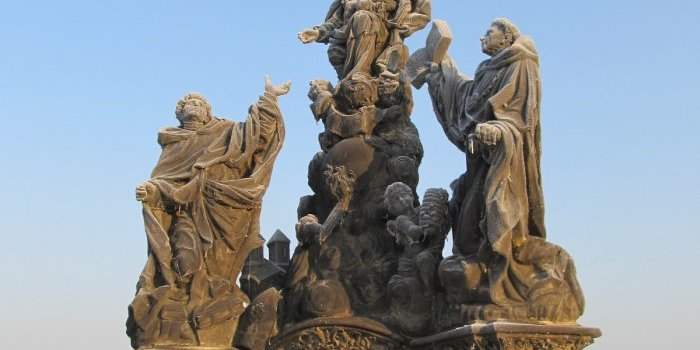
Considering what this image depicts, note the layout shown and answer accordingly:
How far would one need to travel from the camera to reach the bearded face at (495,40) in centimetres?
1372

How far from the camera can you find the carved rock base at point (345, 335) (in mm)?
13781

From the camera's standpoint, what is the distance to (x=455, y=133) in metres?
14.0

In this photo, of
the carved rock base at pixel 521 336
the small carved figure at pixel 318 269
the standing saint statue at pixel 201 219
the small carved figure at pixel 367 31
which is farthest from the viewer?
the small carved figure at pixel 367 31

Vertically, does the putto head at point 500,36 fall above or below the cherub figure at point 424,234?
above

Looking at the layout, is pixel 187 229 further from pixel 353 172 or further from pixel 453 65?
pixel 453 65

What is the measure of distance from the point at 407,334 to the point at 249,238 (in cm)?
212

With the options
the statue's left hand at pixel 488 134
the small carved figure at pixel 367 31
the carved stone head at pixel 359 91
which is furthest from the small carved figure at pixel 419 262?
the small carved figure at pixel 367 31

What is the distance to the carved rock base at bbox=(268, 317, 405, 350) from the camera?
45.2 ft

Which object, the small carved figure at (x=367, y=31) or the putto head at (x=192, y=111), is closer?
the putto head at (x=192, y=111)

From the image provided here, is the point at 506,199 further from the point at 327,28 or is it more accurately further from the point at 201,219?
the point at 327,28

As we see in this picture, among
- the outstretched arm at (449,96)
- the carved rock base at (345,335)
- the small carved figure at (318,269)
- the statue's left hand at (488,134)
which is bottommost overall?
the carved rock base at (345,335)

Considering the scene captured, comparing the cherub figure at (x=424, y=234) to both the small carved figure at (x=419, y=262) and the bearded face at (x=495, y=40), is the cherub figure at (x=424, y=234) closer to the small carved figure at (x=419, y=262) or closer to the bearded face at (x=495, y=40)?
the small carved figure at (x=419, y=262)

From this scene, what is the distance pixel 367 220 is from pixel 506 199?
7.70 feet

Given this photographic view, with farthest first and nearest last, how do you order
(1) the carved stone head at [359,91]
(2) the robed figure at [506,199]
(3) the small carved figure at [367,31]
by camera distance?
(3) the small carved figure at [367,31]
(1) the carved stone head at [359,91]
(2) the robed figure at [506,199]
